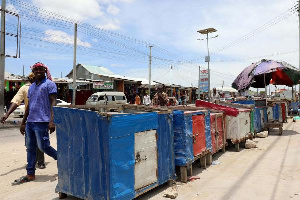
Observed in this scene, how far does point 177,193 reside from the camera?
12.7 feet

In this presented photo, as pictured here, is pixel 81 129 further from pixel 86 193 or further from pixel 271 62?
pixel 271 62

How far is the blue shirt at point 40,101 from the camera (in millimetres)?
4457

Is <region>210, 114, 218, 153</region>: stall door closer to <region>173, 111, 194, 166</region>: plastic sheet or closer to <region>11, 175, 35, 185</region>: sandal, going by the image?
<region>173, 111, 194, 166</region>: plastic sheet

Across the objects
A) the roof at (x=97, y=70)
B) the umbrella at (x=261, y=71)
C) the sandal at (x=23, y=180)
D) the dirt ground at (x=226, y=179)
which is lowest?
the dirt ground at (x=226, y=179)

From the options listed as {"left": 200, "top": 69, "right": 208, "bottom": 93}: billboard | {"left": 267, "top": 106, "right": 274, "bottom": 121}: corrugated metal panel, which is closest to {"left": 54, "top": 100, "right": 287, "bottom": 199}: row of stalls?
{"left": 267, "top": 106, "right": 274, "bottom": 121}: corrugated metal panel

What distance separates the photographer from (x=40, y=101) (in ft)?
14.8

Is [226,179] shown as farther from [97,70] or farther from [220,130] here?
[97,70]

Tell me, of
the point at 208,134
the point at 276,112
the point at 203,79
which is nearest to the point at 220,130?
the point at 208,134

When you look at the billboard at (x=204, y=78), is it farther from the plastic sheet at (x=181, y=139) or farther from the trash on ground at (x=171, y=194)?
the trash on ground at (x=171, y=194)

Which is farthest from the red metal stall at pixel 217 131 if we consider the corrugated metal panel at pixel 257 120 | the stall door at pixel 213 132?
the corrugated metal panel at pixel 257 120

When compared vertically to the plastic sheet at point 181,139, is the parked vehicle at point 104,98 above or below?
above

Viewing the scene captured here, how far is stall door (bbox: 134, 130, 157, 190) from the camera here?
356 centimetres

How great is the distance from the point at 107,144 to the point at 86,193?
0.79 metres

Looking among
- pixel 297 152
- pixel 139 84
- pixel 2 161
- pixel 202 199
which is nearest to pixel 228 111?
pixel 297 152
